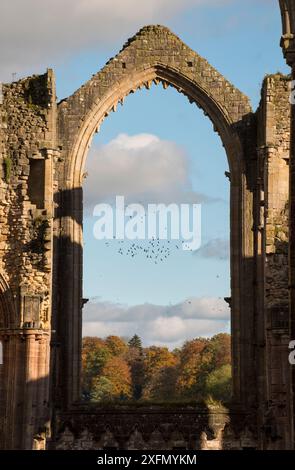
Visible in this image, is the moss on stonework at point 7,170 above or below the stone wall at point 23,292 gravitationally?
above

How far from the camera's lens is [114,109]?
111 feet

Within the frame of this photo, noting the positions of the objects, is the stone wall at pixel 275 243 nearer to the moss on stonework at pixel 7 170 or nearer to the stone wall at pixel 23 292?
the stone wall at pixel 23 292

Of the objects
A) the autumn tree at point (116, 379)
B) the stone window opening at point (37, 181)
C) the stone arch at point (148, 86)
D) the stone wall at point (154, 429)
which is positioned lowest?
the stone wall at point (154, 429)

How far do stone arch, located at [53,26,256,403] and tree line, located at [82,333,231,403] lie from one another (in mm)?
26494

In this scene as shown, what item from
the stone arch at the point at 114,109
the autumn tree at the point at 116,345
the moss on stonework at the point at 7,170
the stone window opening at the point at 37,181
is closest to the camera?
the moss on stonework at the point at 7,170

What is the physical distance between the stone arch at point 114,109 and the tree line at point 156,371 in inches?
1043

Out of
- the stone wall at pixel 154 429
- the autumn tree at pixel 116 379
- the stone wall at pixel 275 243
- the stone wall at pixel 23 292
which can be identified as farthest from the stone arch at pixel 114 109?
the autumn tree at pixel 116 379

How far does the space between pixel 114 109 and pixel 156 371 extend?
157 feet

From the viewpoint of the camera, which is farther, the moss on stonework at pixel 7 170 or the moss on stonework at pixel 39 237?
the moss on stonework at pixel 7 170

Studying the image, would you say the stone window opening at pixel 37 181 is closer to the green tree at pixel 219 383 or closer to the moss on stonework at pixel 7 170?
the moss on stonework at pixel 7 170

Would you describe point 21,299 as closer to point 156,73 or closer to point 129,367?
point 156,73

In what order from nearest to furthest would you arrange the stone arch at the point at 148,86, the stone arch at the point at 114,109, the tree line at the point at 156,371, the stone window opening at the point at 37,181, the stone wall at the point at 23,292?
1. the stone wall at the point at 23,292
2. the stone window opening at the point at 37,181
3. the stone arch at the point at 114,109
4. the stone arch at the point at 148,86
5. the tree line at the point at 156,371

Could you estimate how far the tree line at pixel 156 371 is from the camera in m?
65.9
